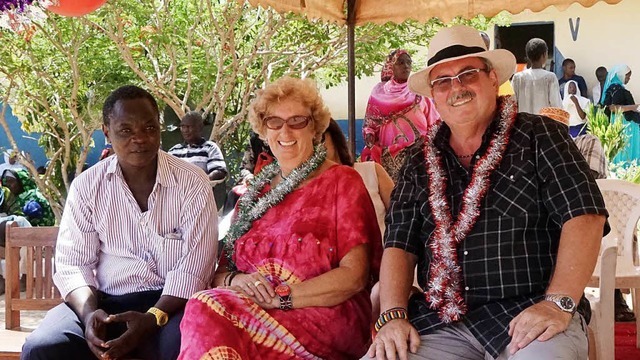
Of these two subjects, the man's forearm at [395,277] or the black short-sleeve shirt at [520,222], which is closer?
the black short-sleeve shirt at [520,222]

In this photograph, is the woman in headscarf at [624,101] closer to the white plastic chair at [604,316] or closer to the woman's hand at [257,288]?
the white plastic chair at [604,316]

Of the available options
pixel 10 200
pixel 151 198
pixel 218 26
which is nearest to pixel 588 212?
pixel 151 198

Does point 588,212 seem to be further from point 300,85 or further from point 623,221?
point 623,221

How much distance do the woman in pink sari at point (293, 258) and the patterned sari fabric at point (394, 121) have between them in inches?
113

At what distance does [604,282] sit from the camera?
156 inches

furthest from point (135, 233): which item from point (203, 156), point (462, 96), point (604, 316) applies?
point (203, 156)

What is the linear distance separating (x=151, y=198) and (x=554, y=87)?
17.0 ft

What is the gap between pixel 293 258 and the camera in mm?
3287

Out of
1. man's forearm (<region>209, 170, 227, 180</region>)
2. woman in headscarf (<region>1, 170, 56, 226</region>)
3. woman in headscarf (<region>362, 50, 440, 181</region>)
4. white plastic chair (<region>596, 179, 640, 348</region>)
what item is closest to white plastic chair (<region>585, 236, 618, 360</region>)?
white plastic chair (<region>596, 179, 640, 348</region>)

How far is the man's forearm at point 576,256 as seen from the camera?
2.74 m

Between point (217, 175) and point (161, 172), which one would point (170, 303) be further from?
point (217, 175)

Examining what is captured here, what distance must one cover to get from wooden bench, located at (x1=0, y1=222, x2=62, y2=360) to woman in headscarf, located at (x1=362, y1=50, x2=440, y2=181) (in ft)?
9.88

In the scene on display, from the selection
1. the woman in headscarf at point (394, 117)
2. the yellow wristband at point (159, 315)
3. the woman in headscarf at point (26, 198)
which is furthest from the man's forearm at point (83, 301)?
the woman in headscarf at point (26, 198)

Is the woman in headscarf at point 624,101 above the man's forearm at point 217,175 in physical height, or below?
above
